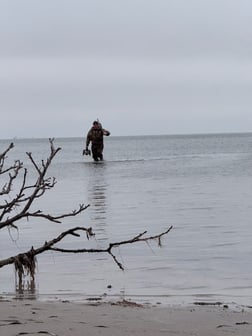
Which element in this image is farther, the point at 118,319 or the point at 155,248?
the point at 155,248

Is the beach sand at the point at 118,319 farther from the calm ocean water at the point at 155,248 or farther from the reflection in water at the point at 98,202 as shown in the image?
the reflection in water at the point at 98,202

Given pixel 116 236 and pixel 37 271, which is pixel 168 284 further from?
pixel 116 236

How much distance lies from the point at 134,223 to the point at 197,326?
838cm

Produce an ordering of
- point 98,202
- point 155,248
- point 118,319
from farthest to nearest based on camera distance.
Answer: point 98,202, point 155,248, point 118,319

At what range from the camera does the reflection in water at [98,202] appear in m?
14.7

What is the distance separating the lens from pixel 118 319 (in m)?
6.39

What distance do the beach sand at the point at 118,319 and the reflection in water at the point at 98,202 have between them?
6.10m

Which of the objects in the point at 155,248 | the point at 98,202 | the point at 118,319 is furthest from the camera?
the point at 98,202

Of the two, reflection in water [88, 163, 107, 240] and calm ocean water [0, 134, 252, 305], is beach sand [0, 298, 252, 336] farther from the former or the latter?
reflection in water [88, 163, 107, 240]

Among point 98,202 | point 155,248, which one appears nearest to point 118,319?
point 155,248

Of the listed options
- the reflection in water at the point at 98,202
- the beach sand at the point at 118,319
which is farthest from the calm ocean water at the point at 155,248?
the beach sand at the point at 118,319

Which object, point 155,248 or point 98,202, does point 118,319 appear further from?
point 98,202

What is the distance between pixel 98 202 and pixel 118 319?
12988mm

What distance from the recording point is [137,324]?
6.17 meters
